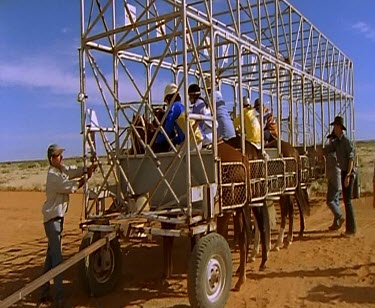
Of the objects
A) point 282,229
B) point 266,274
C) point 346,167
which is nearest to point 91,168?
point 266,274

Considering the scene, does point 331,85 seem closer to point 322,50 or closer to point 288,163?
point 322,50

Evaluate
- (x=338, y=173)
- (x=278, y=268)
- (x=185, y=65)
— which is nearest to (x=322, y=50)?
(x=338, y=173)

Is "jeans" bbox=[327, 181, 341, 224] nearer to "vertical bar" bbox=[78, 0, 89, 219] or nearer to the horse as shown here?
the horse

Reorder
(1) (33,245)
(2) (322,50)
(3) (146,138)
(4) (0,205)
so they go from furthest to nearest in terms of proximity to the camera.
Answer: (4) (0,205), (2) (322,50), (1) (33,245), (3) (146,138)

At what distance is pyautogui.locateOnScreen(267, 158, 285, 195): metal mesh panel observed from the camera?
800cm

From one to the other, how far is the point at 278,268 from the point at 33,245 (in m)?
5.77

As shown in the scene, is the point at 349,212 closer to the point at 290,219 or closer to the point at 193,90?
the point at 290,219

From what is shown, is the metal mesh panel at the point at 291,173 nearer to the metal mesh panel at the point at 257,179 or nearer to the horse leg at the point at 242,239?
the metal mesh panel at the point at 257,179

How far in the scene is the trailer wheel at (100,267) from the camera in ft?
20.4

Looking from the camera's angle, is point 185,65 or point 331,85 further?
point 331,85

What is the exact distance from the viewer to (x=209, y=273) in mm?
5461

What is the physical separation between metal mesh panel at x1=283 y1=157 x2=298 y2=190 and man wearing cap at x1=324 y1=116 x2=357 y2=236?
124cm

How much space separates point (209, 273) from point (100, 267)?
5.56 ft

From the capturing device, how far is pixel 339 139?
10.2m
